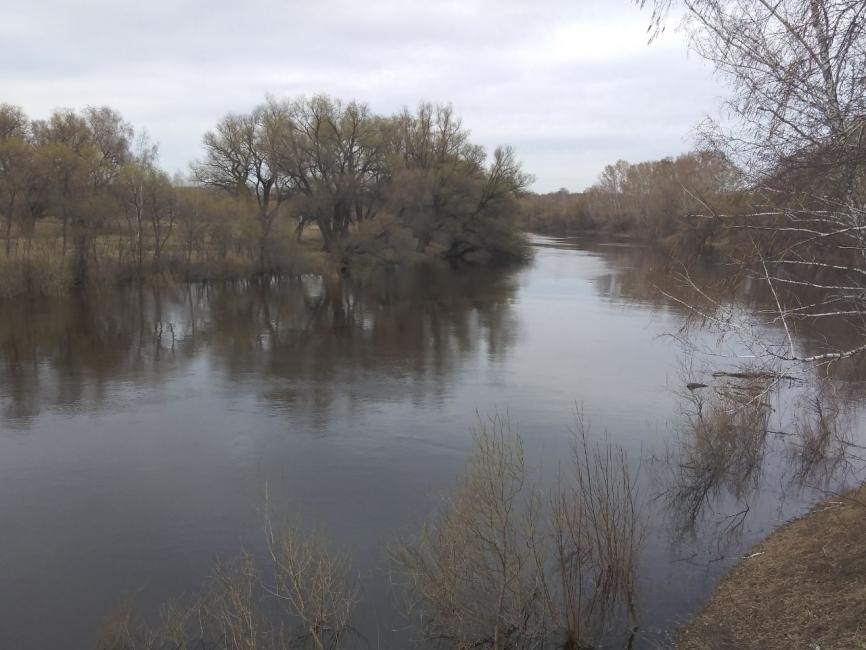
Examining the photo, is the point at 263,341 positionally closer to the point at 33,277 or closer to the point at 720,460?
the point at 33,277

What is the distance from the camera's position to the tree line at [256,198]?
1270 inches

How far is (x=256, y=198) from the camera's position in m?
42.8

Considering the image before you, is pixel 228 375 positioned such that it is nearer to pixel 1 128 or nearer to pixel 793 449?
pixel 793 449

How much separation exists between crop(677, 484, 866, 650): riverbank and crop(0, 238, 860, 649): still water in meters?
0.44

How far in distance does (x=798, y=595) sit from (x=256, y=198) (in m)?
39.8

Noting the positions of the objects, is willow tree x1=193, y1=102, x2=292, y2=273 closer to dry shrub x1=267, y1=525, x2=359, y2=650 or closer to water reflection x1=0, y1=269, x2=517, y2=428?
water reflection x1=0, y1=269, x2=517, y2=428

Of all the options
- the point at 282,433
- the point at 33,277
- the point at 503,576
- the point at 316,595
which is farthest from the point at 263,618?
the point at 33,277

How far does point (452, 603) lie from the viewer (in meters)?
6.57

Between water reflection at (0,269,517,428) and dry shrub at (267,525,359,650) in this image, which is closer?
dry shrub at (267,525,359,650)

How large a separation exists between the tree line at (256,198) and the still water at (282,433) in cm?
670

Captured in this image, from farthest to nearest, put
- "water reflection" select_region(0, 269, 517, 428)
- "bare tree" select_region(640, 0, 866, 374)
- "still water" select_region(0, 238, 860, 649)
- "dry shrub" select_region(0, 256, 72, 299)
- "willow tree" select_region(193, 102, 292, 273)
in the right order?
1. "willow tree" select_region(193, 102, 292, 273)
2. "dry shrub" select_region(0, 256, 72, 299)
3. "water reflection" select_region(0, 269, 517, 428)
4. "still water" select_region(0, 238, 860, 649)
5. "bare tree" select_region(640, 0, 866, 374)

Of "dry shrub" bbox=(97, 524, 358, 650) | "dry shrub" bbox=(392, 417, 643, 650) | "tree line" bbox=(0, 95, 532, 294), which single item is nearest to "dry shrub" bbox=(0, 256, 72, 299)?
"tree line" bbox=(0, 95, 532, 294)

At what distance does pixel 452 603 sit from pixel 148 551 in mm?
4846

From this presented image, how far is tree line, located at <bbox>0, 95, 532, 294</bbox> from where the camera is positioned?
3225 cm
